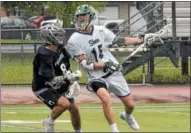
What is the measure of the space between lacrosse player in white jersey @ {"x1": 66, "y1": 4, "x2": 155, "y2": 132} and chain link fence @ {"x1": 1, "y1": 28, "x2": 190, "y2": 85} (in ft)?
26.9

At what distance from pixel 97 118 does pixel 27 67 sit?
665cm

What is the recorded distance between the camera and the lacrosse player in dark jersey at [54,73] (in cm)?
1002

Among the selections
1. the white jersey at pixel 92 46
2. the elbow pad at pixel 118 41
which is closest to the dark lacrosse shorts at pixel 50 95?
the white jersey at pixel 92 46

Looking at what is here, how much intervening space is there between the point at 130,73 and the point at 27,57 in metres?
3.16

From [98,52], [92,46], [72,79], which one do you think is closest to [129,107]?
[98,52]

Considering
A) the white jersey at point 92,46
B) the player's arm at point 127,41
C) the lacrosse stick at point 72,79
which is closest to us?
the lacrosse stick at point 72,79

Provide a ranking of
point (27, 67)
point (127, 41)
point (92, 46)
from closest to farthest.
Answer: point (92, 46) → point (127, 41) → point (27, 67)

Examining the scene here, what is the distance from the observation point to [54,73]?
10117mm

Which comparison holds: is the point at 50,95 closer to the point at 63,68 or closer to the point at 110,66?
the point at 63,68

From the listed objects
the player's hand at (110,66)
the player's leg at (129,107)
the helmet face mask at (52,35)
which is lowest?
the player's leg at (129,107)

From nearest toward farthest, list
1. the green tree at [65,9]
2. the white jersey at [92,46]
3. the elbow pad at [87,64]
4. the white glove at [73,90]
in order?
1. the white glove at [73,90]
2. the elbow pad at [87,64]
3. the white jersey at [92,46]
4. the green tree at [65,9]

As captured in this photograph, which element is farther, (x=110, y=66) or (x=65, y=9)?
(x=65, y=9)

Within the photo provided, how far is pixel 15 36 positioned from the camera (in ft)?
80.0

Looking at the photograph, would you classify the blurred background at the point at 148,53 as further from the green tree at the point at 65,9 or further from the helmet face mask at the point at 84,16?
the green tree at the point at 65,9
